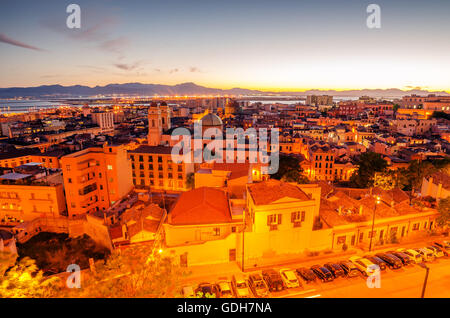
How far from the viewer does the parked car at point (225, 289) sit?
49.6 feet

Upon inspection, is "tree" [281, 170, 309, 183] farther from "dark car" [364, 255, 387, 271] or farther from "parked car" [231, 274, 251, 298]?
"parked car" [231, 274, 251, 298]

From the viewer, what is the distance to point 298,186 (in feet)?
66.5

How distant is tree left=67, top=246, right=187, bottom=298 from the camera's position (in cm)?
987

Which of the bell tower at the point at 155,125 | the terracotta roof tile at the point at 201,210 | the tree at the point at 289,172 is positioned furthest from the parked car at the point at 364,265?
the bell tower at the point at 155,125

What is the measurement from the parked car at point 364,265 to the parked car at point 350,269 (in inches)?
11.0

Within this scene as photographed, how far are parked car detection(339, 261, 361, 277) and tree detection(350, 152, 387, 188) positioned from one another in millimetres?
18648

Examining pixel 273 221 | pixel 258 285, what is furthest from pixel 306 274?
pixel 273 221

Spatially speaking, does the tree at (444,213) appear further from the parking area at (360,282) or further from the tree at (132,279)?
the tree at (132,279)

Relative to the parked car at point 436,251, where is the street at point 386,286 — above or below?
below

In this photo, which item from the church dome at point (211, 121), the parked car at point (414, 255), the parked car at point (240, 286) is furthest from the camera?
→ the church dome at point (211, 121)

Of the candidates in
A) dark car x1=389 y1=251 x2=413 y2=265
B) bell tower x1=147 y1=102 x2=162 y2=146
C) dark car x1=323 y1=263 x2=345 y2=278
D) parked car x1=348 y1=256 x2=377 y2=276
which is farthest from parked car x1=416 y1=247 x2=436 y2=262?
bell tower x1=147 y1=102 x2=162 y2=146

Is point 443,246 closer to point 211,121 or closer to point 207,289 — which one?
point 207,289

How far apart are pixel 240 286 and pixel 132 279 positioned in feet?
24.3
